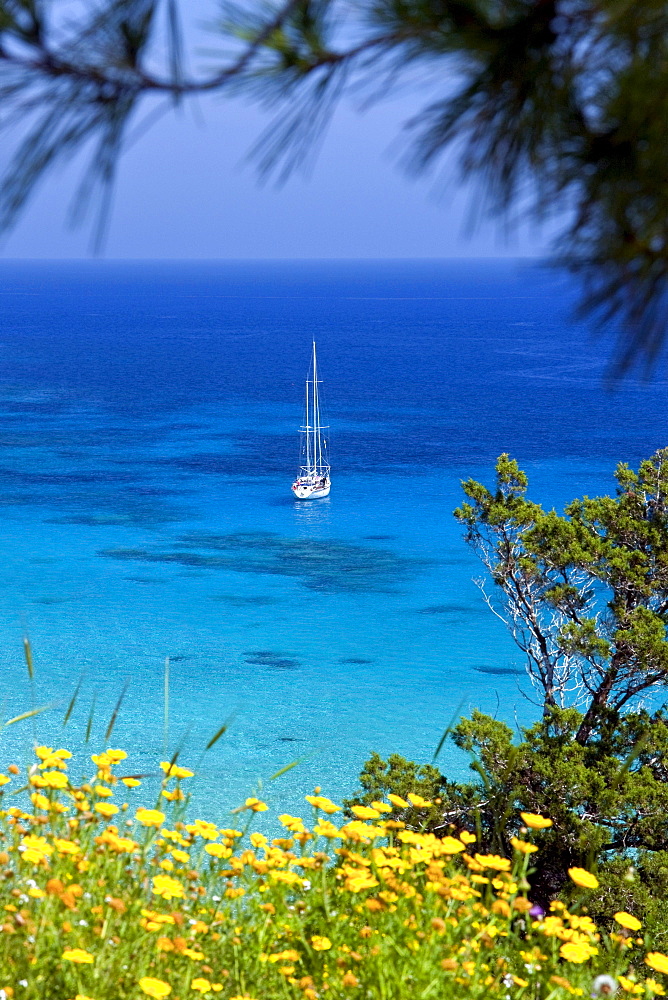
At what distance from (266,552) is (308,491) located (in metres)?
5.40

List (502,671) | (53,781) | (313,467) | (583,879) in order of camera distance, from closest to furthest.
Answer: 1. (583,879)
2. (53,781)
3. (502,671)
4. (313,467)

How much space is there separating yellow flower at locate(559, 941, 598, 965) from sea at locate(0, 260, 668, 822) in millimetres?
762

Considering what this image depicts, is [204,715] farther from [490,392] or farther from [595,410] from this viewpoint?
[490,392]

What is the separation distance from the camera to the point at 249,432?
4194 cm

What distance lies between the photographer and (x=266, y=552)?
26.5 meters

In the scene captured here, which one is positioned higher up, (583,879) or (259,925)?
(583,879)

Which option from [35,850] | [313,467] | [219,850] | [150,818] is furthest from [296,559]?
[35,850]

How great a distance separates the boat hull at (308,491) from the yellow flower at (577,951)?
2901 centimetres

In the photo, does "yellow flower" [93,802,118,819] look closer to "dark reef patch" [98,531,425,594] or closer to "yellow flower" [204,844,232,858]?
"yellow flower" [204,844,232,858]

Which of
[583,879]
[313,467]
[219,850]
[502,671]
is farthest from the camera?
[313,467]

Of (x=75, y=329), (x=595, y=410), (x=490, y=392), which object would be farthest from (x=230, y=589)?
(x=75, y=329)

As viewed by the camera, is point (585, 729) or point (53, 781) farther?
point (585, 729)

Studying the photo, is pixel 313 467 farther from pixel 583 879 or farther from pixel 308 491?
pixel 583 879

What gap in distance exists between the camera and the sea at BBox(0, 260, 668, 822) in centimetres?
1623
